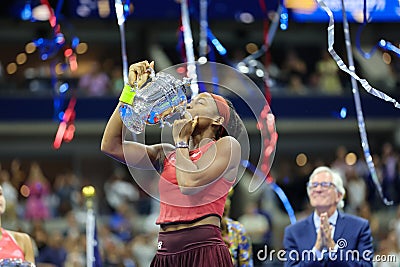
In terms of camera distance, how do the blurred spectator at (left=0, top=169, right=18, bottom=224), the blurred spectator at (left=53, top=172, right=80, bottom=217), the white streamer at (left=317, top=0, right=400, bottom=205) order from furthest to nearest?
the blurred spectator at (left=53, top=172, right=80, bottom=217) < the blurred spectator at (left=0, top=169, right=18, bottom=224) < the white streamer at (left=317, top=0, right=400, bottom=205)

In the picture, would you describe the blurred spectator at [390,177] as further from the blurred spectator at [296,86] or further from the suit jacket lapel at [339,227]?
the suit jacket lapel at [339,227]

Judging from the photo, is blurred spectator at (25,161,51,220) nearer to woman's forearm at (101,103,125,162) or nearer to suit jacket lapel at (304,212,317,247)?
suit jacket lapel at (304,212,317,247)

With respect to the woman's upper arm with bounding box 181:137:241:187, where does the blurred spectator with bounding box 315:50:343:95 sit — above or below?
above

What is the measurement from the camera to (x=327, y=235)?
17.9 feet

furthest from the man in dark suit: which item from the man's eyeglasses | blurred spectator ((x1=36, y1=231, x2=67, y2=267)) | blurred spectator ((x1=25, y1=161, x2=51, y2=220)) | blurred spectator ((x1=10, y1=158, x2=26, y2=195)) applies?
blurred spectator ((x1=10, y1=158, x2=26, y2=195))

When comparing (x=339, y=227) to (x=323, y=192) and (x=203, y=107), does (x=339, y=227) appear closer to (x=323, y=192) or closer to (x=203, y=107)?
(x=323, y=192)

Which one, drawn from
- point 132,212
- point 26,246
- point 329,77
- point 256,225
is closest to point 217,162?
point 26,246

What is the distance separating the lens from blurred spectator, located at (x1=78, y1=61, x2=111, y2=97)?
13.4 meters

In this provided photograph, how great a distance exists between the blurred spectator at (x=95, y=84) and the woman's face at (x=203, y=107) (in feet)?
30.3

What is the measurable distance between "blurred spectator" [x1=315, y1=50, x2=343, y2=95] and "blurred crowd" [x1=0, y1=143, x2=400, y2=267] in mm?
1134

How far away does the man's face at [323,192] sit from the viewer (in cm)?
557

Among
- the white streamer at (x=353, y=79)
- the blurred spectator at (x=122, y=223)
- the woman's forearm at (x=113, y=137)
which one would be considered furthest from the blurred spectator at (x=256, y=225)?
the woman's forearm at (x=113, y=137)

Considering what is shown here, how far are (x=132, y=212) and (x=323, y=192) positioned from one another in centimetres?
644

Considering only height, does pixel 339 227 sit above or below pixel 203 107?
below
